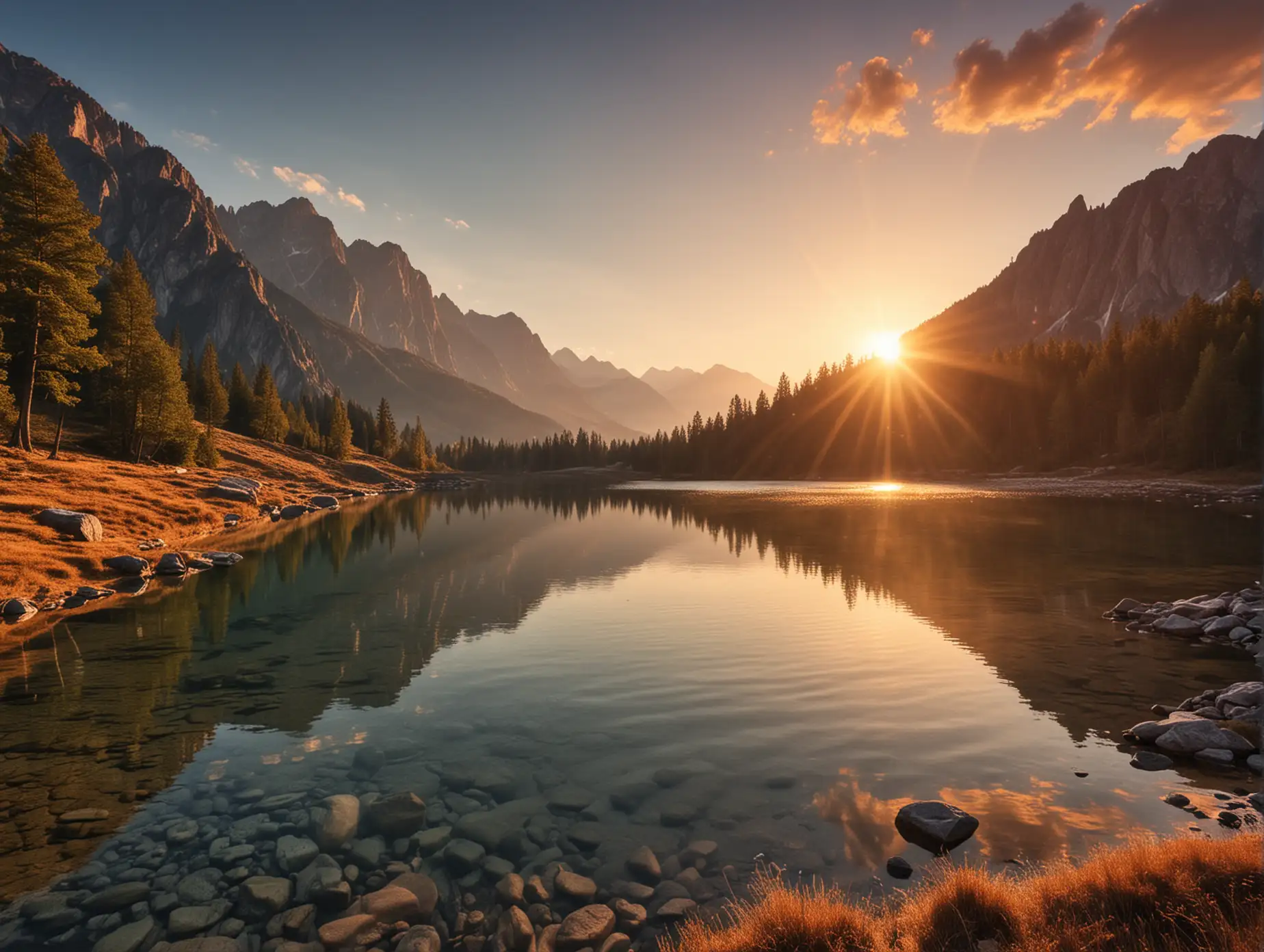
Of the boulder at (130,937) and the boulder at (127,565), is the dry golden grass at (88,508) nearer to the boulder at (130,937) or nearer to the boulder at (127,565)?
the boulder at (127,565)

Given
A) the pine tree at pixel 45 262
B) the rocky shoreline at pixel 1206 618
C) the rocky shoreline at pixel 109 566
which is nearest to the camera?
the rocky shoreline at pixel 1206 618

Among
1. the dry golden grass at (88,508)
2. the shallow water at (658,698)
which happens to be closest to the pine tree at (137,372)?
the dry golden grass at (88,508)

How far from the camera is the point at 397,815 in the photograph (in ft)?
39.7

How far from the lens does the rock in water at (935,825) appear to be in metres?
10.8

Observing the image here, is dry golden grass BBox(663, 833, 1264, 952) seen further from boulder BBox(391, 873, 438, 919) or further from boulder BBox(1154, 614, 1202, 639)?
boulder BBox(1154, 614, 1202, 639)

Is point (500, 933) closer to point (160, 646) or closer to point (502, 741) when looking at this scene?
point (502, 741)

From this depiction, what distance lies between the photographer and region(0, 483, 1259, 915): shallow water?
11953 mm

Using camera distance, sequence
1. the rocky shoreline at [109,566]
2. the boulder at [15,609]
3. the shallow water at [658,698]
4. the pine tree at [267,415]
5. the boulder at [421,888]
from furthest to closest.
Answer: the pine tree at [267,415], the rocky shoreline at [109,566], the boulder at [15,609], the shallow water at [658,698], the boulder at [421,888]

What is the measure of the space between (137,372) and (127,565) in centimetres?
Answer: 5051

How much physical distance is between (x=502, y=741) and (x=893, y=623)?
18864mm

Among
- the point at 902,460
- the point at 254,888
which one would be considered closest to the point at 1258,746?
the point at 254,888

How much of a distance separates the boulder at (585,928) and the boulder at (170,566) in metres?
41.9

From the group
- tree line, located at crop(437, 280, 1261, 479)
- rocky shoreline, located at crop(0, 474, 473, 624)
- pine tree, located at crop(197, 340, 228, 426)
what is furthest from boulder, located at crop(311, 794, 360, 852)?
pine tree, located at crop(197, 340, 228, 426)

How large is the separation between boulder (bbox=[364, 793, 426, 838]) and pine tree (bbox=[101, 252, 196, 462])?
84.6 m
